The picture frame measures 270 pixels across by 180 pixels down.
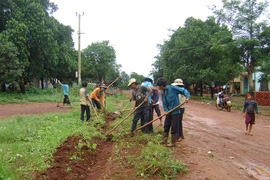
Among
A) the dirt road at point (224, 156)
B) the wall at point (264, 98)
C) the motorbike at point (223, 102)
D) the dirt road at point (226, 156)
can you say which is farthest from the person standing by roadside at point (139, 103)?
the wall at point (264, 98)

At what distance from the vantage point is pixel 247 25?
1756 centimetres

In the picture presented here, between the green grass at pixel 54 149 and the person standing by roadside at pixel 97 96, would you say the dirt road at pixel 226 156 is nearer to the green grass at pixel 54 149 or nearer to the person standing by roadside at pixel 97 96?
the green grass at pixel 54 149

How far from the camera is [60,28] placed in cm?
2952

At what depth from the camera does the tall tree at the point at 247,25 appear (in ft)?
54.9

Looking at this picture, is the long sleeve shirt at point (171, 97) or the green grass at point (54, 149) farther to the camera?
the long sleeve shirt at point (171, 97)

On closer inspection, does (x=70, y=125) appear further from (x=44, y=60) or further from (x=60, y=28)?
(x=60, y=28)

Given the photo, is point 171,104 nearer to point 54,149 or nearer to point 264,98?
point 54,149

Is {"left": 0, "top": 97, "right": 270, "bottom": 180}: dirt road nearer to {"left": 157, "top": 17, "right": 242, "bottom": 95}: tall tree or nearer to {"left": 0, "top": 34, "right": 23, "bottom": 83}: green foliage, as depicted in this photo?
{"left": 0, "top": 34, "right": 23, "bottom": 83}: green foliage

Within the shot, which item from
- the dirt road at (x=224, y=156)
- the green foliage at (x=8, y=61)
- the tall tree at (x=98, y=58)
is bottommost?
the dirt road at (x=224, y=156)

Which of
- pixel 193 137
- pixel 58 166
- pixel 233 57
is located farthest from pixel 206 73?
pixel 58 166

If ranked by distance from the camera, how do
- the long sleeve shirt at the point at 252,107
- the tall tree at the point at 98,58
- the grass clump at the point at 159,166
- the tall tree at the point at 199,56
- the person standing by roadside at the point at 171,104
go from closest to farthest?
the grass clump at the point at 159,166 < the person standing by roadside at the point at 171,104 < the long sleeve shirt at the point at 252,107 < the tall tree at the point at 199,56 < the tall tree at the point at 98,58

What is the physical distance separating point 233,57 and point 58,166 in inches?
628

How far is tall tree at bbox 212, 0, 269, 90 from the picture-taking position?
16.7m

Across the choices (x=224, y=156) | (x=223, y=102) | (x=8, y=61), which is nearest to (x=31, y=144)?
(x=224, y=156)
